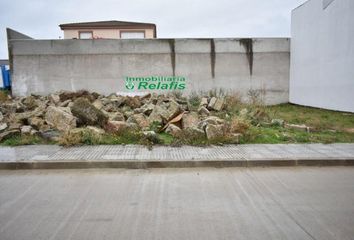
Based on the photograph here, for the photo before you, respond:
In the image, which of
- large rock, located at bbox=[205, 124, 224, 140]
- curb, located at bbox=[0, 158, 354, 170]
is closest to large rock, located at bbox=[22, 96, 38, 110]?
curb, located at bbox=[0, 158, 354, 170]

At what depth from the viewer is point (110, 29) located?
3328cm

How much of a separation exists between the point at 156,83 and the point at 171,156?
10.4 m

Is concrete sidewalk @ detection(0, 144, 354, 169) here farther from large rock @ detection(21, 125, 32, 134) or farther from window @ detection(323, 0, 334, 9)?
window @ detection(323, 0, 334, 9)

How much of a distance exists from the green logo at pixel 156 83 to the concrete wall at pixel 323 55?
22.7 ft

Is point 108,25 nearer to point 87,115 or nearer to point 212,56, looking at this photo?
point 212,56

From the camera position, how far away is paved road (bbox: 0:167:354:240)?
11.3 ft

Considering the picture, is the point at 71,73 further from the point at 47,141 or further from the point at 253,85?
the point at 253,85

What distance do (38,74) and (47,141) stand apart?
9.82 metres

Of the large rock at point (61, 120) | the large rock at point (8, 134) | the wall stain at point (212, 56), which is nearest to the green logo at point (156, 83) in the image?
the wall stain at point (212, 56)

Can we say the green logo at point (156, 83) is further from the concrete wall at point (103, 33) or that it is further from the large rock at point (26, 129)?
the concrete wall at point (103, 33)

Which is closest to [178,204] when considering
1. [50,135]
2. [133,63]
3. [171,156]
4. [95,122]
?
[171,156]

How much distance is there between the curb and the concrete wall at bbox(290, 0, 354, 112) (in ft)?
24.9

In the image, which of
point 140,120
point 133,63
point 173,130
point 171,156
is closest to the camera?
point 171,156

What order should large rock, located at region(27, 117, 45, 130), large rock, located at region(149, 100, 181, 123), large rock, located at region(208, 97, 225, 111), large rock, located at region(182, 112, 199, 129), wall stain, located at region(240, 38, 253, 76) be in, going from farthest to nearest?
wall stain, located at region(240, 38, 253, 76), large rock, located at region(208, 97, 225, 111), large rock, located at region(149, 100, 181, 123), large rock, located at region(182, 112, 199, 129), large rock, located at region(27, 117, 45, 130)
